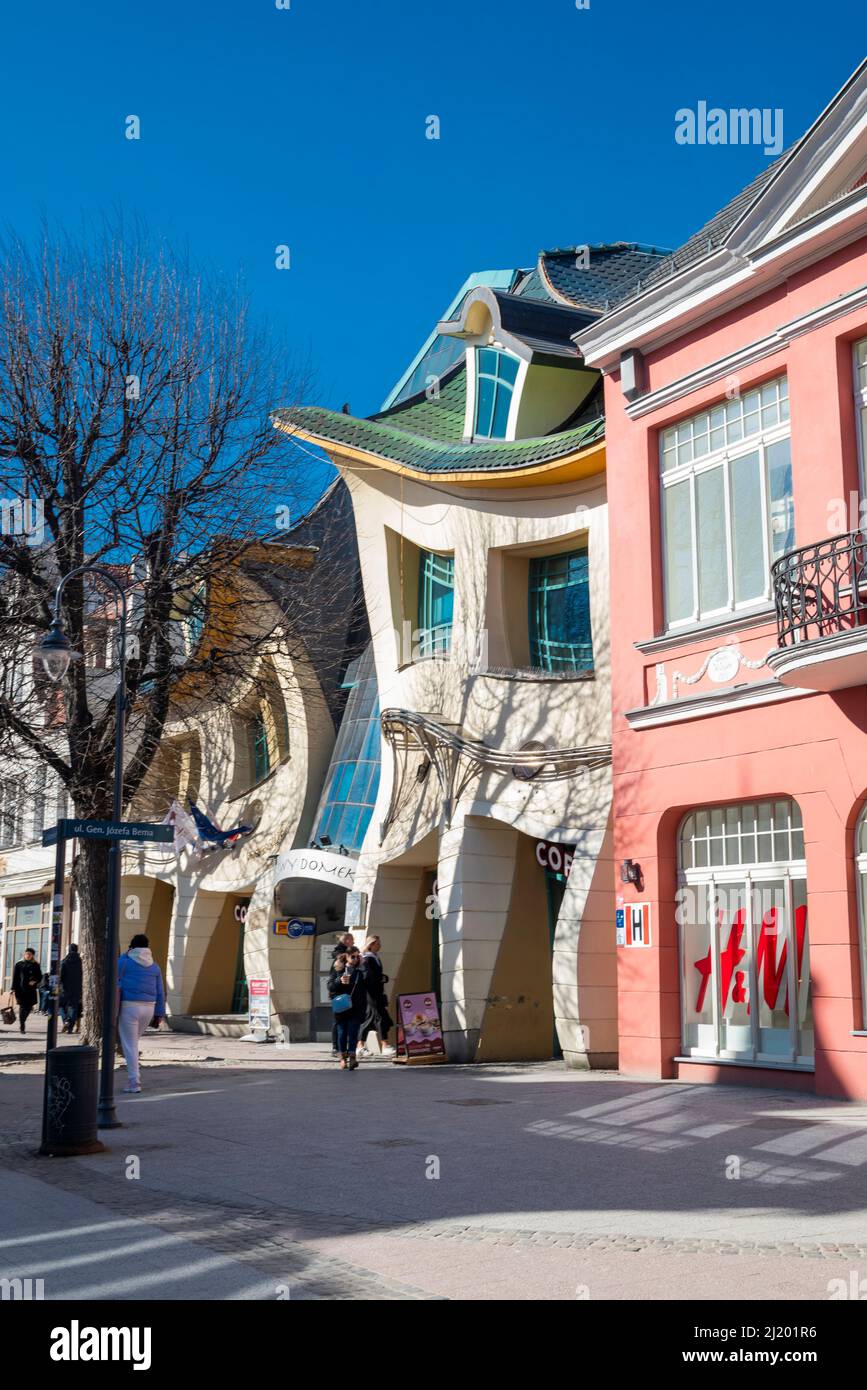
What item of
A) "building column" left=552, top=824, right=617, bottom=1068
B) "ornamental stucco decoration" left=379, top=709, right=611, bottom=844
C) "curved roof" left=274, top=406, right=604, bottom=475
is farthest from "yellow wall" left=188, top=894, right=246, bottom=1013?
"building column" left=552, top=824, right=617, bottom=1068

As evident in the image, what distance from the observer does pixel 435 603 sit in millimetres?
24719

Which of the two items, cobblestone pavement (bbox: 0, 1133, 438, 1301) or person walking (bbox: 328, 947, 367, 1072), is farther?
person walking (bbox: 328, 947, 367, 1072)

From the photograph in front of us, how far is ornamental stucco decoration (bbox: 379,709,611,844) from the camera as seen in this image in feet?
65.8

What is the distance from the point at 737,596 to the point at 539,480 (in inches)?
218

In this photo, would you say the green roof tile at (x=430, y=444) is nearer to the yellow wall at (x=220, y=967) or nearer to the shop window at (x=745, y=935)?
the shop window at (x=745, y=935)

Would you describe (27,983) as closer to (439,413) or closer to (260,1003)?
(260,1003)

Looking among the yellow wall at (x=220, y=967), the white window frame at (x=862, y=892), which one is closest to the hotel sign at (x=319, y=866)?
the yellow wall at (x=220, y=967)

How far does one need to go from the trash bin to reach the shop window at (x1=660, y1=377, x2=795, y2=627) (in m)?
8.92

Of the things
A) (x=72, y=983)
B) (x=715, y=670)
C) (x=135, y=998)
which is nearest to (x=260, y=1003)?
(x=72, y=983)

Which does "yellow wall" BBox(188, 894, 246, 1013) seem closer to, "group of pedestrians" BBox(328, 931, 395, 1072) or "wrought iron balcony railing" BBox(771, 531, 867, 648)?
"group of pedestrians" BBox(328, 931, 395, 1072)

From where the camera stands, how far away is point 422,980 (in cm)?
2527

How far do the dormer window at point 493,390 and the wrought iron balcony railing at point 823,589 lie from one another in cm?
963

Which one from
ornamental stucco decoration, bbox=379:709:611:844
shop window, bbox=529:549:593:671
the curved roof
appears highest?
the curved roof

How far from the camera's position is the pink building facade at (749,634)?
47.9 ft
